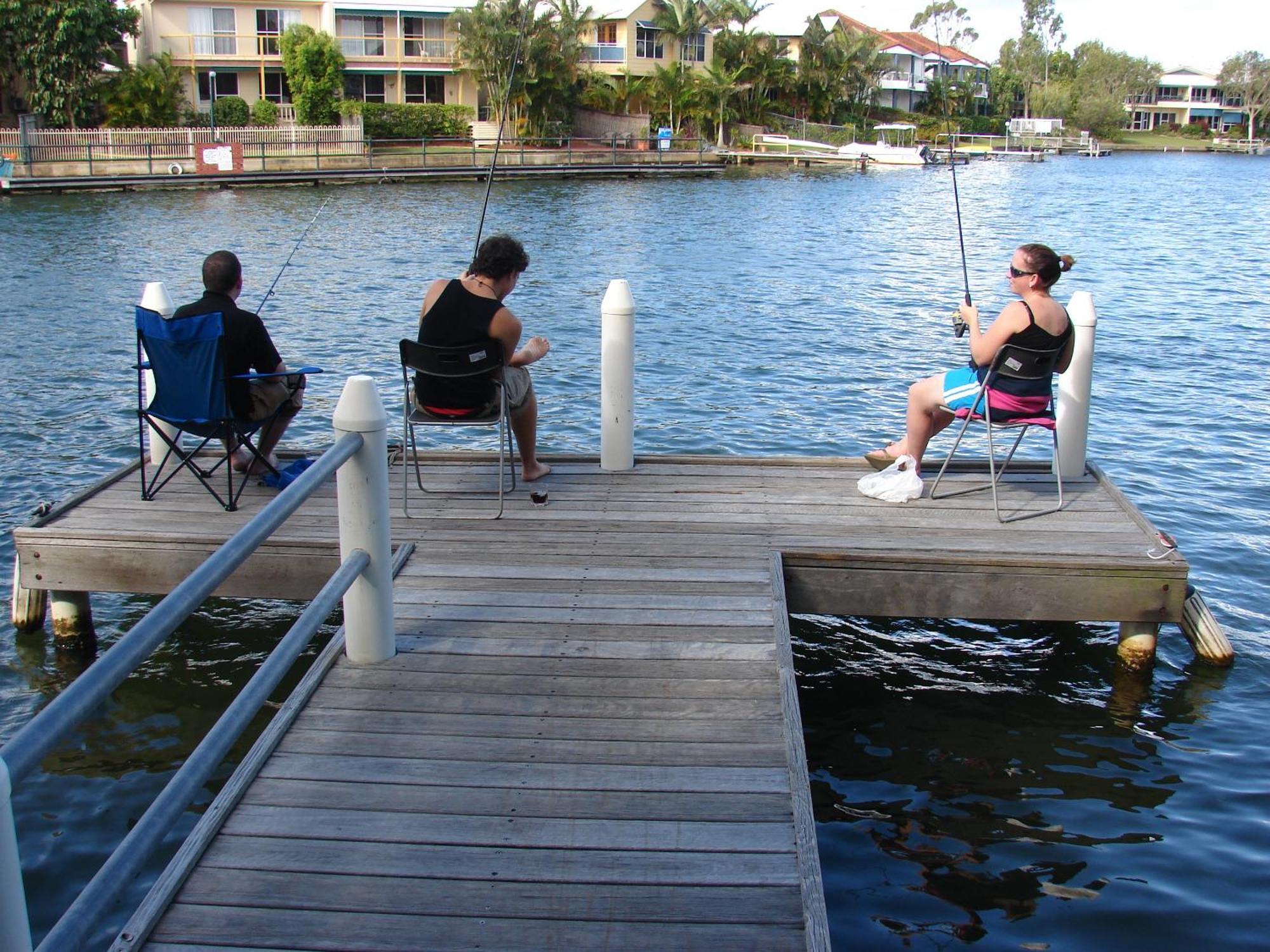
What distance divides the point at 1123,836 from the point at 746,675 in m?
1.95

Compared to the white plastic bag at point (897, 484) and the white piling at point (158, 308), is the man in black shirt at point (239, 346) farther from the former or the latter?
the white plastic bag at point (897, 484)

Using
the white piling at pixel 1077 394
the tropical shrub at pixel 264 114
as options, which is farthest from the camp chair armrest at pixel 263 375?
the tropical shrub at pixel 264 114

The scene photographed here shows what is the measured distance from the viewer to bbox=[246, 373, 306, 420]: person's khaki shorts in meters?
6.69

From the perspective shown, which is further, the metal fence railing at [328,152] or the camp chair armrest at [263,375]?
the metal fence railing at [328,152]

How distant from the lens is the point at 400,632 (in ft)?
16.3

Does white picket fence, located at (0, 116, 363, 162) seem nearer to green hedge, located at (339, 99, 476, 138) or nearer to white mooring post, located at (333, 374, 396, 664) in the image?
green hedge, located at (339, 99, 476, 138)

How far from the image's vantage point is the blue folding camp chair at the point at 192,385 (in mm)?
6215

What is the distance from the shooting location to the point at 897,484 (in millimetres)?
6730

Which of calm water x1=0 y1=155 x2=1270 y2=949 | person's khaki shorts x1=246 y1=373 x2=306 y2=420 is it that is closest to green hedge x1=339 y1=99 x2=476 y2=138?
calm water x1=0 y1=155 x2=1270 y2=949

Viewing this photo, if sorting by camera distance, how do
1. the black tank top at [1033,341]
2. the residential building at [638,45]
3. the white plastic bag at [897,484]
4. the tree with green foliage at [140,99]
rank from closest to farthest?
the black tank top at [1033,341]
the white plastic bag at [897,484]
the tree with green foliage at [140,99]
the residential building at [638,45]

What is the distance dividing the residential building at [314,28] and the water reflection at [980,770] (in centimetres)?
4904

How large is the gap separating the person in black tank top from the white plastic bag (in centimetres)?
195

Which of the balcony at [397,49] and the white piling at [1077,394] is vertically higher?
the balcony at [397,49]

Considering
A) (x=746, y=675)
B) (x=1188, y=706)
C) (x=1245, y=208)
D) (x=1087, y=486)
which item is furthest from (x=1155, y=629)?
(x=1245, y=208)
